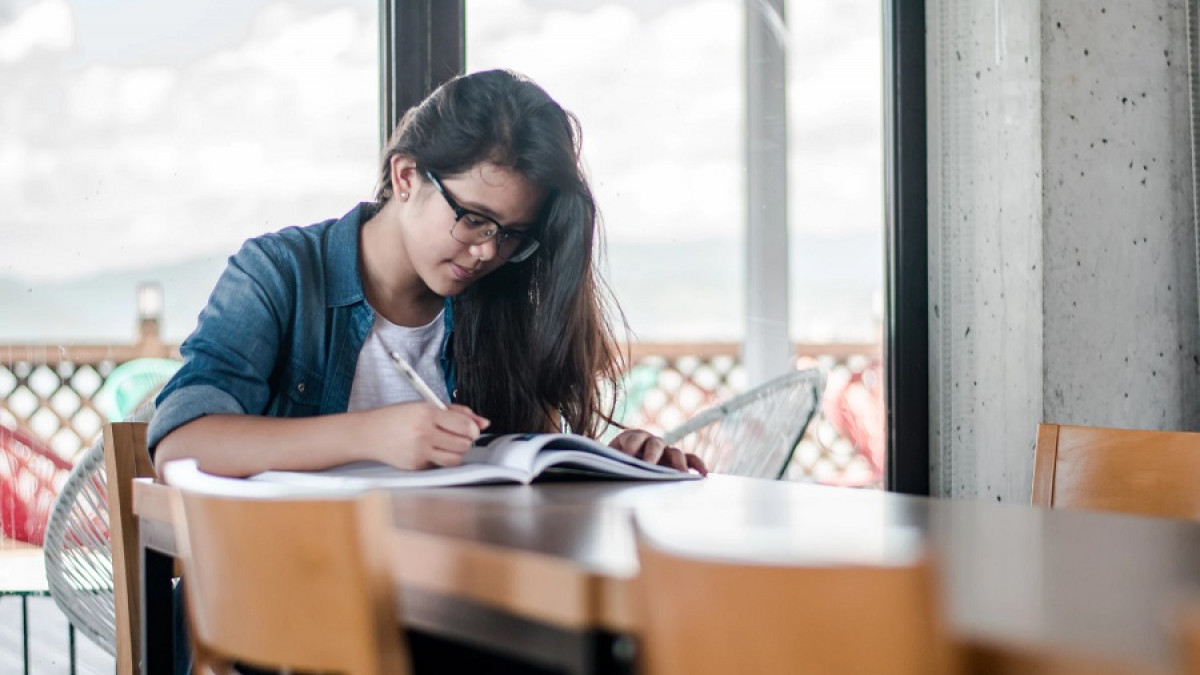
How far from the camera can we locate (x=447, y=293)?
5.78ft

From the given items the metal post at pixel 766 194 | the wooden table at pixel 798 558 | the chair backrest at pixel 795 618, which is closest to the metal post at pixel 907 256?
the metal post at pixel 766 194

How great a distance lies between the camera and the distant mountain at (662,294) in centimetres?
193

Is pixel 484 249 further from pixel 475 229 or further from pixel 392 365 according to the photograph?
pixel 392 365

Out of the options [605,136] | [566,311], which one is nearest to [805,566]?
[566,311]

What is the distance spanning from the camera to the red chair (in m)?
1.90

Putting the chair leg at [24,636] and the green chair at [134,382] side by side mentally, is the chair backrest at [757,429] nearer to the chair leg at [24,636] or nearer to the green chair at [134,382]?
the green chair at [134,382]

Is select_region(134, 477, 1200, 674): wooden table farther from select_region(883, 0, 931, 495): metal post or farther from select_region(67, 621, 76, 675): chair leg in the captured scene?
select_region(883, 0, 931, 495): metal post

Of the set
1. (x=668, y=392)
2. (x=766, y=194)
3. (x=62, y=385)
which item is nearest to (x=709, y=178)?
(x=766, y=194)

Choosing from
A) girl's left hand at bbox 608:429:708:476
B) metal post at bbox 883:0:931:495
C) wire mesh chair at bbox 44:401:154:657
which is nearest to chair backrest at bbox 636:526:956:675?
girl's left hand at bbox 608:429:708:476

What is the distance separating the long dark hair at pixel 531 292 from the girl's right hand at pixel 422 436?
1.79ft

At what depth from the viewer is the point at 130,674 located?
4.73 feet

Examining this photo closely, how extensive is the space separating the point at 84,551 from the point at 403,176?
→ 726 mm

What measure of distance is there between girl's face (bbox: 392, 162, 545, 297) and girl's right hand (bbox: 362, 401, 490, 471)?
0.48 meters

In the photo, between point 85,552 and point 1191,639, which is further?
point 85,552
